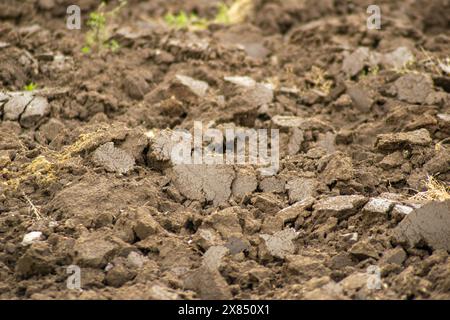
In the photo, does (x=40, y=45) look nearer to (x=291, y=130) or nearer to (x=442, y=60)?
(x=291, y=130)

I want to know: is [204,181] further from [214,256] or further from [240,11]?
[240,11]

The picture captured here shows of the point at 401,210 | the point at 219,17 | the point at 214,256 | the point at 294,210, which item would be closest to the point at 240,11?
the point at 219,17

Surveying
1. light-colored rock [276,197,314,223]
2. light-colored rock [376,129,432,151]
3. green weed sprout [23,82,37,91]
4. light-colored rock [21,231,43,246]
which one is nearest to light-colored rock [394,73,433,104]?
light-colored rock [376,129,432,151]

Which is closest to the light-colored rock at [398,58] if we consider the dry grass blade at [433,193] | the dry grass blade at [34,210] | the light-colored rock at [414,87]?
the light-colored rock at [414,87]

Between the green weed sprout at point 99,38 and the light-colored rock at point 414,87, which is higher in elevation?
the green weed sprout at point 99,38

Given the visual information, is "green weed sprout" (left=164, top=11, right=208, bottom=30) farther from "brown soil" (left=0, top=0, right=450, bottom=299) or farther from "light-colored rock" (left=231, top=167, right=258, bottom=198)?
"light-colored rock" (left=231, top=167, right=258, bottom=198)

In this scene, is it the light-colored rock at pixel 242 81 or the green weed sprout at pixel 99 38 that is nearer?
the light-colored rock at pixel 242 81

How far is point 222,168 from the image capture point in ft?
15.1

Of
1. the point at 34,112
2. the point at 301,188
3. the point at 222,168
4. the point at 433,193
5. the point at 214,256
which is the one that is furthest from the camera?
the point at 34,112

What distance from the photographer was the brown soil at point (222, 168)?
371 cm

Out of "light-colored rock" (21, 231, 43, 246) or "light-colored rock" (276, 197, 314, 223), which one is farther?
"light-colored rock" (276, 197, 314, 223)

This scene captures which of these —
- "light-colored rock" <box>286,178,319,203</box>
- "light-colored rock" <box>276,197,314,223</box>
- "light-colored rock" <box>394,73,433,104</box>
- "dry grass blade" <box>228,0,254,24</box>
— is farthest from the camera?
"dry grass blade" <box>228,0,254,24</box>

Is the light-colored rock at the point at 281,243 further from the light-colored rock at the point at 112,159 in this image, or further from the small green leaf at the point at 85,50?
the small green leaf at the point at 85,50

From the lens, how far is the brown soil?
3707 mm
